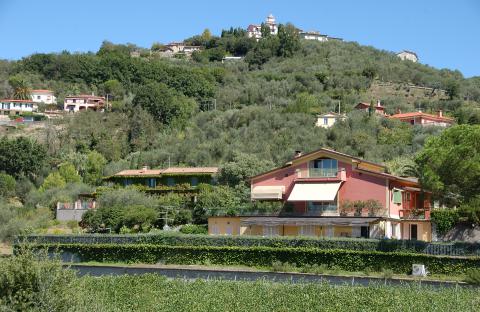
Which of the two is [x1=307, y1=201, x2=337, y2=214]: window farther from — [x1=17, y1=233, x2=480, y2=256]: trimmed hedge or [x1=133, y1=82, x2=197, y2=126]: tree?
[x1=133, y1=82, x2=197, y2=126]: tree

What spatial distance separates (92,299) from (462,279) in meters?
20.4

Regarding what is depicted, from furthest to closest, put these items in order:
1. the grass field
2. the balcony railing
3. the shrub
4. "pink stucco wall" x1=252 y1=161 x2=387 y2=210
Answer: the balcony railing < "pink stucco wall" x1=252 y1=161 x2=387 y2=210 < the shrub < the grass field

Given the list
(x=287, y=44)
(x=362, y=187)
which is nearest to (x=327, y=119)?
(x=362, y=187)

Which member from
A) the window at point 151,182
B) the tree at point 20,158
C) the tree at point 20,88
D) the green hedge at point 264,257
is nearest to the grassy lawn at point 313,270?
the green hedge at point 264,257

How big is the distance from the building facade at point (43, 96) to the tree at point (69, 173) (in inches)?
1679

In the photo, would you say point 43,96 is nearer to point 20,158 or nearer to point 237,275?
point 20,158

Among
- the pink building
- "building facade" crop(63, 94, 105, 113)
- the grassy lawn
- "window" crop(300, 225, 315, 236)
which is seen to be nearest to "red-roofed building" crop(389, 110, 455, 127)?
the pink building

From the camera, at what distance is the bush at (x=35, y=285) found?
20203 mm

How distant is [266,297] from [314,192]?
23173 millimetres

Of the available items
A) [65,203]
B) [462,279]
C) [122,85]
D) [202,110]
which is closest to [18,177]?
[65,203]

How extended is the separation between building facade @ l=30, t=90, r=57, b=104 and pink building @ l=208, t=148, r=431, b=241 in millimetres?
75257

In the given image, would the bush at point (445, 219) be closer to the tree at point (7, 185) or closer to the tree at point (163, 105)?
the tree at point (7, 185)

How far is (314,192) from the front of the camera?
165ft

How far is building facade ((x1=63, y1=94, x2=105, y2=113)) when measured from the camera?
365 ft
